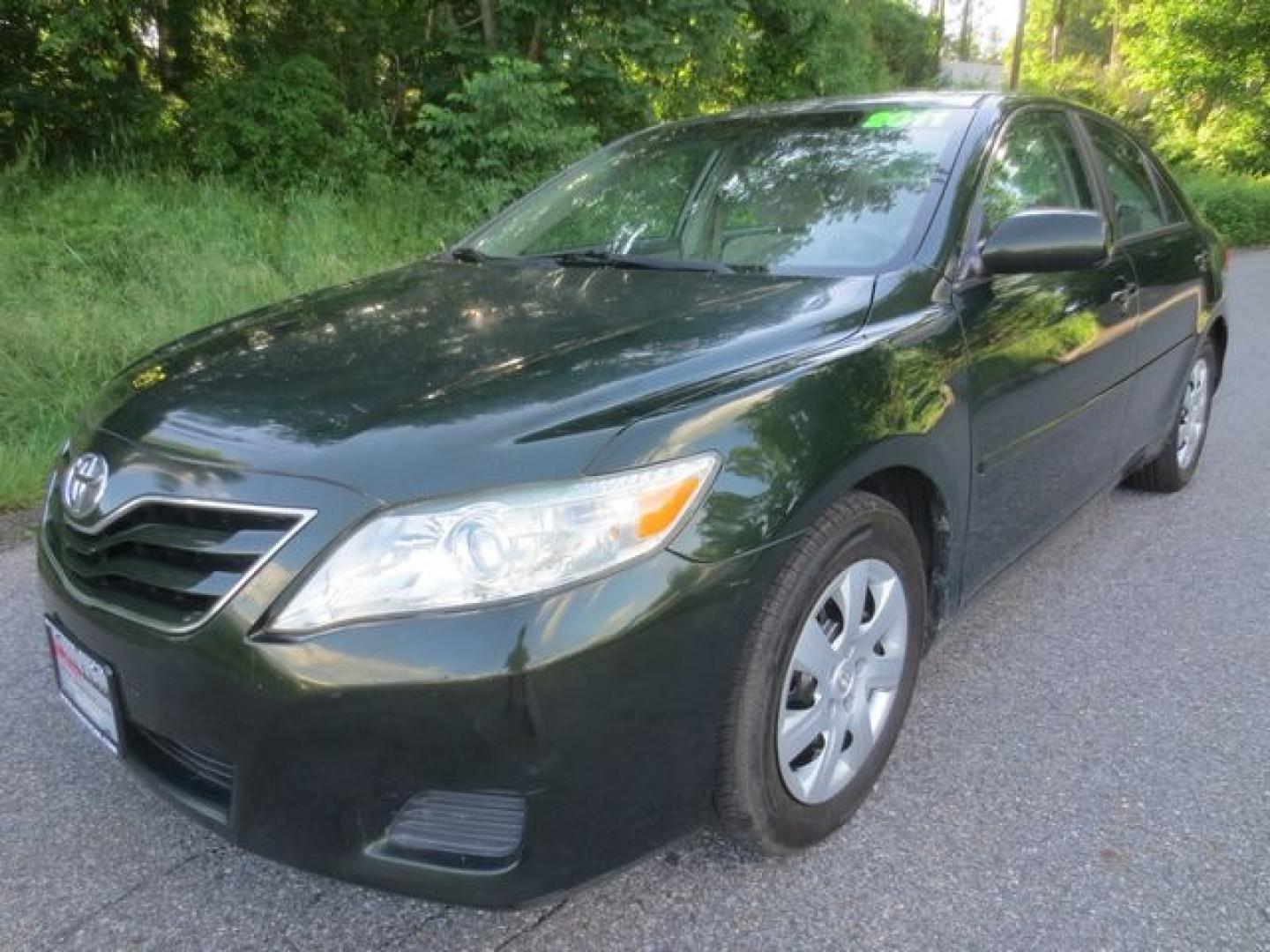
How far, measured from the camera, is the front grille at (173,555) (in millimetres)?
1702

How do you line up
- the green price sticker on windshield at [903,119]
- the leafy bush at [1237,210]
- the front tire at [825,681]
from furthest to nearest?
the leafy bush at [1237,210], the green price sticker on windshield at [903,119], the front tire at [825,681]

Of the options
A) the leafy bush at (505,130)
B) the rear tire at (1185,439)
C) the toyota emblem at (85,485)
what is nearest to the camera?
the toyota emblem at (85,485)

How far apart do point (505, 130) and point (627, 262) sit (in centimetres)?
673

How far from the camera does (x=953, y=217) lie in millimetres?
2633

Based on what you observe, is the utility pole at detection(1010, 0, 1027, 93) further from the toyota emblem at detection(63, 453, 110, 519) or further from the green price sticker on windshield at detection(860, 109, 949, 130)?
the toyota emblem at detection(63, 453, 110, 519)

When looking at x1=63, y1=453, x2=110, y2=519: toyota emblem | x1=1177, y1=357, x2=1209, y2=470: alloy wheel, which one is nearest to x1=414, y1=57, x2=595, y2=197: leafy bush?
x1=1177, y1=357, x2=1209, y2=470: alloy wheel

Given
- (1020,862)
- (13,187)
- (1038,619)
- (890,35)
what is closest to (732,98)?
(13,187)

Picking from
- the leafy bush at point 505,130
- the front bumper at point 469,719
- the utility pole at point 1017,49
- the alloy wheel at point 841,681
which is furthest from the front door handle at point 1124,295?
the utility pole at point 1017,49

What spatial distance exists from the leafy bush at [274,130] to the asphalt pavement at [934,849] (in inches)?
278

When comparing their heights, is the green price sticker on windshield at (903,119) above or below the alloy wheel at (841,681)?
above

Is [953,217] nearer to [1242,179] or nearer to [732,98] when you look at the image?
[732,98]

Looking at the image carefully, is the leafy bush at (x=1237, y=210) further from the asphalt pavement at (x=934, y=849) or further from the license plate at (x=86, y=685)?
the license plate at (x=86, y=685)

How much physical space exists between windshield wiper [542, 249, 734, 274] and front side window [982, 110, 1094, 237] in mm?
734

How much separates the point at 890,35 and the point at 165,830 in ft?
87.2
